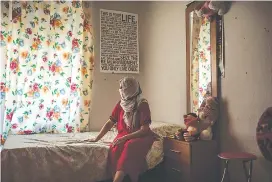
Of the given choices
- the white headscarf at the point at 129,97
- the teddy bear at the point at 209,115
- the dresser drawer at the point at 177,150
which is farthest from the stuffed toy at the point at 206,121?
the white headscarf at the point at 129,97

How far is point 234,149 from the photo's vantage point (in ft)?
8.13

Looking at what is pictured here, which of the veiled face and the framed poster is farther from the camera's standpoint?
the framed poster

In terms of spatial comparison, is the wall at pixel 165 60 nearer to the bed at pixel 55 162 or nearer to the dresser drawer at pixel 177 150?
the dresser drawer at pixel 177 150

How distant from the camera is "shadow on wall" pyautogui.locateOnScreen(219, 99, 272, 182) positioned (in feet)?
7.27

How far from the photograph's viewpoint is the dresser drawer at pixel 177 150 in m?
2.45

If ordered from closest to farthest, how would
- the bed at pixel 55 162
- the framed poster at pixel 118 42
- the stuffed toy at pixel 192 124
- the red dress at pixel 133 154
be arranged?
the bed at pixel 55 162, the red dress at pixel 133 154, the stuffed toy at pixel 192 124, the framed poster at pixel 118 42

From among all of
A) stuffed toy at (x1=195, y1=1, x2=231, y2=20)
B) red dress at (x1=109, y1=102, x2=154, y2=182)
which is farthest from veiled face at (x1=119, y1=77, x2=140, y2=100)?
stuffed toy at (x1=195, y1=1, x2=231, y2=20)

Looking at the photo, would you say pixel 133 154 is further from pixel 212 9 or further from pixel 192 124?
pixel 212 9

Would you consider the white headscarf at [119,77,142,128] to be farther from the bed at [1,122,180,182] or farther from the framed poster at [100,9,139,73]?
the framed poster at [100,9,139,73]

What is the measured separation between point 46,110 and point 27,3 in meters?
1.30

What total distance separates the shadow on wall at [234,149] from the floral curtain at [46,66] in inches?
67.9

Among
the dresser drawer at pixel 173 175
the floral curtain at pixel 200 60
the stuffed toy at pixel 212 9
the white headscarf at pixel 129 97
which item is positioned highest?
the stuffed toy at pixel 212 9

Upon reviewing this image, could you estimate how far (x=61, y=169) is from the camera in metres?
2.30

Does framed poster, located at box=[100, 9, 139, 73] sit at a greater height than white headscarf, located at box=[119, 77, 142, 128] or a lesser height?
greater
